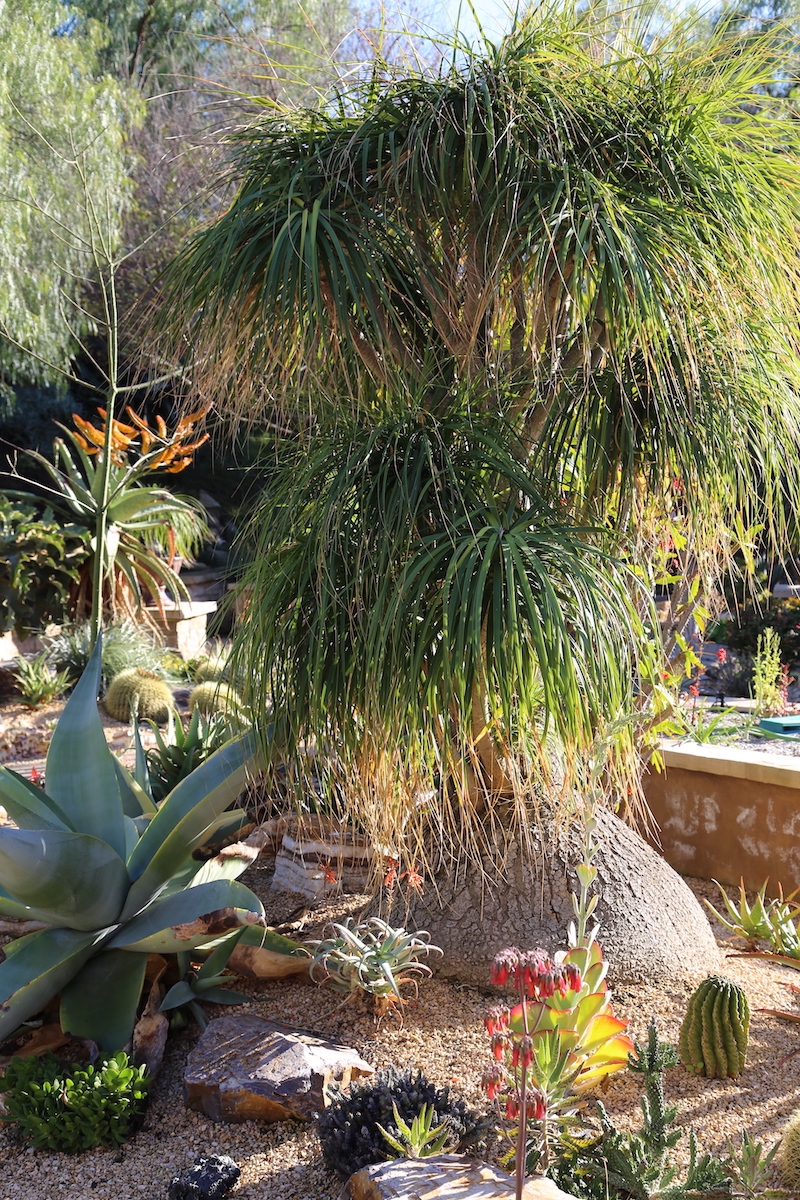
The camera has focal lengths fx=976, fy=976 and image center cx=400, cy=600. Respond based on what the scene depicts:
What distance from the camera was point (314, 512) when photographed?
8.27ft

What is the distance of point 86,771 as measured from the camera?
9.87ft

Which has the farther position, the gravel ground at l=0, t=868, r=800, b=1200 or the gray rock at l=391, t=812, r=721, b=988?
the gray rock at l=391, t=812, r=721, b=988

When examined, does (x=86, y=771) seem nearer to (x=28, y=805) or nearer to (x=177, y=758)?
(x=28, y=805)

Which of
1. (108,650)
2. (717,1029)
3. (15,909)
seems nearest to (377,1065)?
(717,1029)

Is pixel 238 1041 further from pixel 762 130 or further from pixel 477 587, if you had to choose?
pixel 762 130

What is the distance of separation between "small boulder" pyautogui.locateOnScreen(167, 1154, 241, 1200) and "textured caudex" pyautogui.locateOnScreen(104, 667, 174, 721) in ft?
14.5

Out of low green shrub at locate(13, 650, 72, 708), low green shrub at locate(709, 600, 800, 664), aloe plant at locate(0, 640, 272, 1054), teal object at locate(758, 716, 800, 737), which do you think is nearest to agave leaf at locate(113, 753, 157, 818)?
aloe plant at locate(0, 640, 272, 1054)

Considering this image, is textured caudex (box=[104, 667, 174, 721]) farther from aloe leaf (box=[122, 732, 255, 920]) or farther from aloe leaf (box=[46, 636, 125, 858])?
aloe leaf (box=[122, 732, 255, 920])

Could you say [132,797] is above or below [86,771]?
below

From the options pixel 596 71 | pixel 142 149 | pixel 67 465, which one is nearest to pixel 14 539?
pixel 67 465

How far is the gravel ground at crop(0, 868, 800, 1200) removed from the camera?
2162 millimetres

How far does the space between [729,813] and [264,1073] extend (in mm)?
2251

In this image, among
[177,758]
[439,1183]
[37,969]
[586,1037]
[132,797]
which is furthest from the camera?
[177,758]

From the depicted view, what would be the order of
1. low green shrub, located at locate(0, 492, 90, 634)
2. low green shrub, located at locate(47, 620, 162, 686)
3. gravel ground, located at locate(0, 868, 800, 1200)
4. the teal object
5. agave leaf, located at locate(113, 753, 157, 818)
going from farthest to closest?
low green shrub, located at locate(0, 492, 90, 634), low green shrub, located at locate(47, 620, 162, 686), the teal object, agave leaf, located at locate(113, 753, 157, 818), gravel ground, located at locate(0, 868, 800, 1200)
